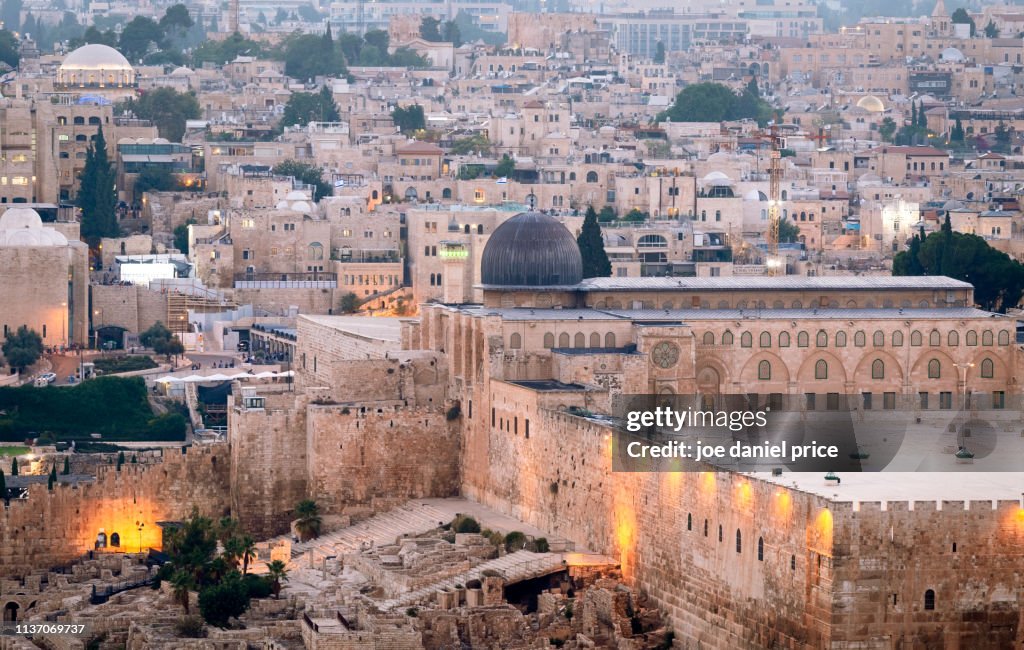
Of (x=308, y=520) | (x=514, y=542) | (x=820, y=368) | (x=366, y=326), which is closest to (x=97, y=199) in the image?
(x=366, y=326)

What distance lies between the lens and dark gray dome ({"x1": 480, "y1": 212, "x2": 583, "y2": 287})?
→ 258 feet

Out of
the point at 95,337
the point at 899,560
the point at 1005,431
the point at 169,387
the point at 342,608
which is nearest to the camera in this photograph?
the point at 899,560

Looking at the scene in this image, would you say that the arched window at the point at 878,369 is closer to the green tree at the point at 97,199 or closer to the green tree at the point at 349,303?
the green tree at the point at 349,303

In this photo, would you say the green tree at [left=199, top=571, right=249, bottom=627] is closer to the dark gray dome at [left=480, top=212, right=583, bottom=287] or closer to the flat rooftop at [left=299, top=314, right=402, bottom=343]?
the dark gray dome at [left=480, top=212, right=583, bottom=287]

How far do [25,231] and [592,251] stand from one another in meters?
17.6

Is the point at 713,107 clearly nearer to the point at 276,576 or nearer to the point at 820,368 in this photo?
the point at 820,368

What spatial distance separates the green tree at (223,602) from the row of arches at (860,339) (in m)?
15.6

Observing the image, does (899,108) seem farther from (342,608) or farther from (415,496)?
(342,608)

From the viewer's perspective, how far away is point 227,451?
79500 mm

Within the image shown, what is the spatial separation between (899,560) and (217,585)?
15.7m

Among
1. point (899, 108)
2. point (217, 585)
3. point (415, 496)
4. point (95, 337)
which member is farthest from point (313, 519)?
point (899, 108)

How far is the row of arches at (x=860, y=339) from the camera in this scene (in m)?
78.7

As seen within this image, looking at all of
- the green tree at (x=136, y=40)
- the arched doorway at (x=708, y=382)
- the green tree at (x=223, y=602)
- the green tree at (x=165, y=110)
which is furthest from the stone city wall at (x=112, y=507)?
the green tree at (x=136, y=40)

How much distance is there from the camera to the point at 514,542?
68562mm
